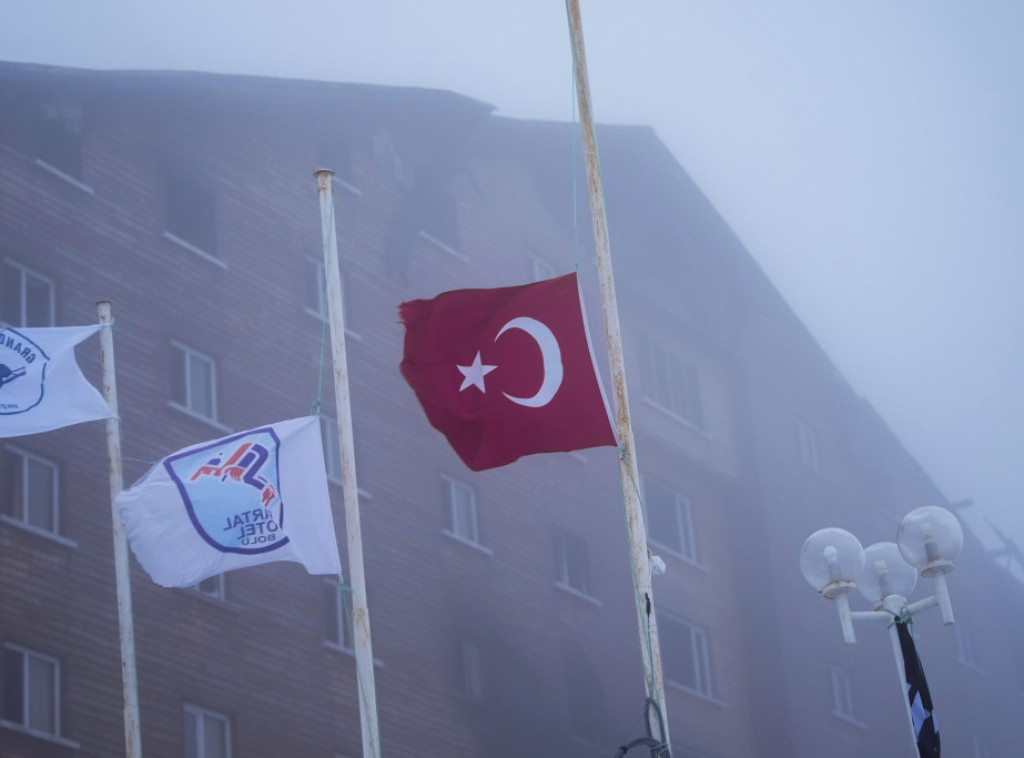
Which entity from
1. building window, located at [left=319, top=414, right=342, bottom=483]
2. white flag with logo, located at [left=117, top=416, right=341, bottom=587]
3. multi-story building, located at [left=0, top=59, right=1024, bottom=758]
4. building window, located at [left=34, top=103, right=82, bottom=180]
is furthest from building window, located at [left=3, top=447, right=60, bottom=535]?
white flag with logo, located at [left=117, top=416, right=341, bottom=587]

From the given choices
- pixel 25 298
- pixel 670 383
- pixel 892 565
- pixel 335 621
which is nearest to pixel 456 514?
pixel 335 621

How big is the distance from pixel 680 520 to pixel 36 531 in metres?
19.4

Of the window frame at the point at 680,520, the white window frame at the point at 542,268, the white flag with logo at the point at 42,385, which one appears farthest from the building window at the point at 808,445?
the white flag with logo at the point at 42,385

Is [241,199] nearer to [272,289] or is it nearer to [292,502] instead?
[272,289]

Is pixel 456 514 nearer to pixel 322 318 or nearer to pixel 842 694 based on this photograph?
pixel 322 318

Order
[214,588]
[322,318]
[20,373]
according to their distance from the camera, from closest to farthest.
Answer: [20,373], [214,588], [322,318]

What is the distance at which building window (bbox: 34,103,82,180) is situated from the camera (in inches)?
1107

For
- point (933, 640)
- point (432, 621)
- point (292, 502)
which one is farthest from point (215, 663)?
point (933, 640)

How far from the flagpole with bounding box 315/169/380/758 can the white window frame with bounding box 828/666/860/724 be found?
30611 millimetres

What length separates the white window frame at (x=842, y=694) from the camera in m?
44.6

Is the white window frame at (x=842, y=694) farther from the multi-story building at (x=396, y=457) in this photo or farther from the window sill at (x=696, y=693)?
the window sill at (x=696, y=693)

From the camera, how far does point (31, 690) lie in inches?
→ 941

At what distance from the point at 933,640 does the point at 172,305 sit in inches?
1190

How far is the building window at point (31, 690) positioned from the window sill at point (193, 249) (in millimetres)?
8035
